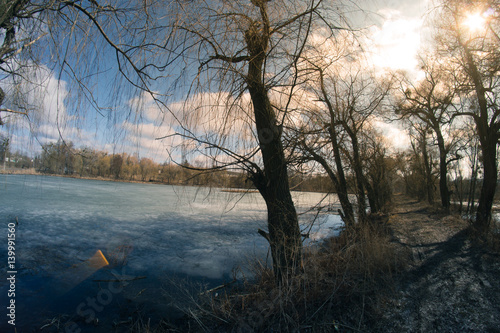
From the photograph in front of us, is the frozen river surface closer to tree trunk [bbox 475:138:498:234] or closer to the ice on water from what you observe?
the ice on water

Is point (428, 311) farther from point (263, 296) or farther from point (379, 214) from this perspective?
point (379, 214)

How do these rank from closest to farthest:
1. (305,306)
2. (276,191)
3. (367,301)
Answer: (305,306)
(367,301)
(276,191)

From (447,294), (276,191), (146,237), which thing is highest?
(276,191)

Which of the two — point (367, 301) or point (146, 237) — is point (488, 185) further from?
point (146, 237)

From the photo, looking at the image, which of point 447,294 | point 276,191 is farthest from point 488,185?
point 276,191

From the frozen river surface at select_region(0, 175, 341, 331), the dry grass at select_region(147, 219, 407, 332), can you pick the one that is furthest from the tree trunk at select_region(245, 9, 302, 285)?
the frozen river surface at select_region(0, 175, 341, 331)

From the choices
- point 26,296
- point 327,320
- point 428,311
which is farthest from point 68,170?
point 26,296

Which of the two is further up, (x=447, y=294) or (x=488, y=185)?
(x=488, y=185)

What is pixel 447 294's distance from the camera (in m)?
3.91

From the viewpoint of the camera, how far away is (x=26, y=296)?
5.54 meters

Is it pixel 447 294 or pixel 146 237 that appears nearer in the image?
pixel 447 294

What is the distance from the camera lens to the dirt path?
3106mm

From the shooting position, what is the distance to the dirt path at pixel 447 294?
311 centimetres

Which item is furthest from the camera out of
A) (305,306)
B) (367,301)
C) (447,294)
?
(447,294)
